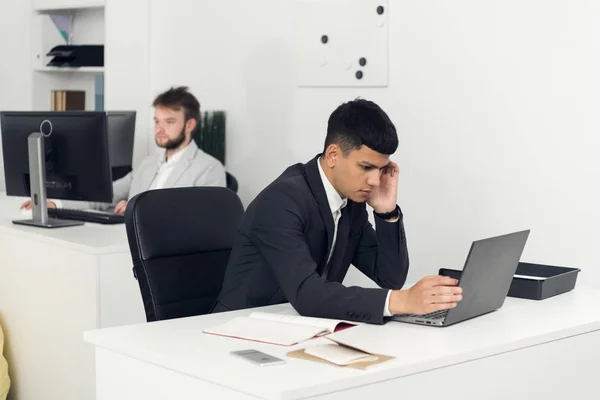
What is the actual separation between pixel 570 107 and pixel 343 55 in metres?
1.24

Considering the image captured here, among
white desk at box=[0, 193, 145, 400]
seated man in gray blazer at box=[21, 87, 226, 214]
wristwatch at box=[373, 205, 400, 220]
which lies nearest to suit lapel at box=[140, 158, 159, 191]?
seated man in gray blazer at box=[21, 87, 226, 214]

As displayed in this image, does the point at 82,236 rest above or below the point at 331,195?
below

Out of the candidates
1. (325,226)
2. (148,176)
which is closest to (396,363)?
(325,226)

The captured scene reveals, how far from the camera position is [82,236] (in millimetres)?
3717

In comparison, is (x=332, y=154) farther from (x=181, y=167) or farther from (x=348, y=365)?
(x=181, y=167)

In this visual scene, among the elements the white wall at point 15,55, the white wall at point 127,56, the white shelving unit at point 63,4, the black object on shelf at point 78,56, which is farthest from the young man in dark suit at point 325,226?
the white wall at point 15,55

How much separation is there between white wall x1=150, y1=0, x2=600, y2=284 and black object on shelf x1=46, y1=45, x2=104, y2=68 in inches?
51.0

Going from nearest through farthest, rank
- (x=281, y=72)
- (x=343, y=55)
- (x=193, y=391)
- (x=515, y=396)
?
(x=193, y=391) < (x=515, y=396) < (x=343, y=55) < (x=281, y=72)

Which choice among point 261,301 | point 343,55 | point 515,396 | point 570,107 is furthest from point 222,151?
point 515,396

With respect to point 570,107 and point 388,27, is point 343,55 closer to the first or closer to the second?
point 388,27

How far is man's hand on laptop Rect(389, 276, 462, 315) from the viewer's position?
2252 mm

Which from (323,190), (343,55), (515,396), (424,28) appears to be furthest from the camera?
(343,55)

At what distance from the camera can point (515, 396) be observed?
224 centimetres

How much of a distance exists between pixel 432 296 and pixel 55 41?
440 centimetres
